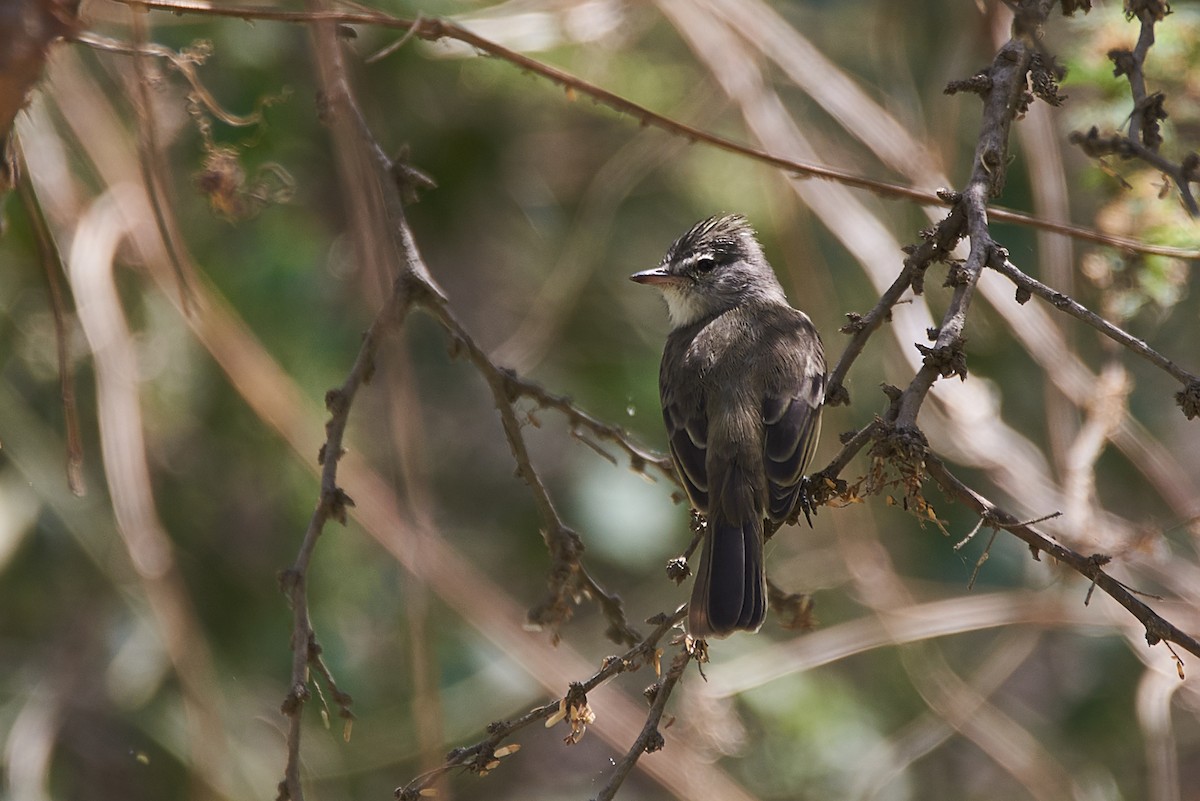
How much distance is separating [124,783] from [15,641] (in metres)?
0.78

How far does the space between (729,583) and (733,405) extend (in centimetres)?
78

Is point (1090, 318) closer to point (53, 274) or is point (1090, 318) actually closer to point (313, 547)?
point (313, 547)

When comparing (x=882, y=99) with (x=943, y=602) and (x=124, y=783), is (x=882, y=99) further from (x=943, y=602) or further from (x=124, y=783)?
(x=124, y=783)

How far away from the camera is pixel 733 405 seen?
12.5ft

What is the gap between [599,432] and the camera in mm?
2805

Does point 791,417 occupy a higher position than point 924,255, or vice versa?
Result: point 791,417

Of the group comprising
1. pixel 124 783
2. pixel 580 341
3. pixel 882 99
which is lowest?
pixel 124 783

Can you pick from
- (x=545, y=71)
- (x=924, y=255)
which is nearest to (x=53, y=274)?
(x=545, y=71)

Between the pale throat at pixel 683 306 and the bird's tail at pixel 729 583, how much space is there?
121 cm

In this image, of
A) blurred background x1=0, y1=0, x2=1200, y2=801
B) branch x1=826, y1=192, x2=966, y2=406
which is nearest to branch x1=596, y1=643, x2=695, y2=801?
branch x1=826, y1=192, x2=966, y2=406

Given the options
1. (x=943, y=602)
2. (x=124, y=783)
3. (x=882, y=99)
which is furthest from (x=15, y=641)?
(x=882, y=99)

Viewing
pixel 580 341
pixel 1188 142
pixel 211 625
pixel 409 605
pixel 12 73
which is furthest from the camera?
pixel 580 341

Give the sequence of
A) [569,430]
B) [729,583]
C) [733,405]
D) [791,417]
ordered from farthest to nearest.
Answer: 1. [569,430]
2. [733,405]
3. [791,417]
4. [729,583]

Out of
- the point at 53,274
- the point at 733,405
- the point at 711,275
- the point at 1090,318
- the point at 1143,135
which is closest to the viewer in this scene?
the point at 1143,135
